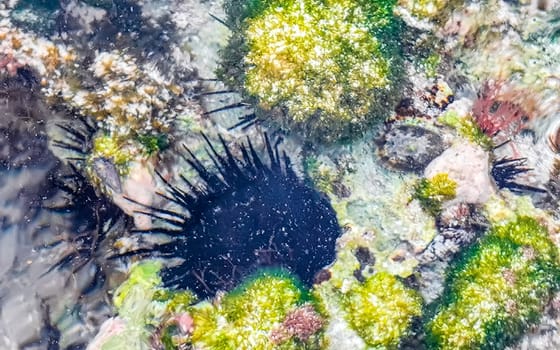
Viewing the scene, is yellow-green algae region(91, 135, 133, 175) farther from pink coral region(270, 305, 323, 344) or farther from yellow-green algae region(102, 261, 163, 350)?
pink coral region(270, 305, 323, 344)

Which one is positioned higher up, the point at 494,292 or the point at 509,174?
the point at 509,174

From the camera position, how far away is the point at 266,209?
10.8 feet

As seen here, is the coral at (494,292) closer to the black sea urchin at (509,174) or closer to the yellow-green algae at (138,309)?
the black sea urchin at (509,174)

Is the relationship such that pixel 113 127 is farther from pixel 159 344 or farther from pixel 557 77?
pixel 557 77

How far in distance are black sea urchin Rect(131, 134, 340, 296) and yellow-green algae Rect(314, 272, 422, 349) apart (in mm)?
240

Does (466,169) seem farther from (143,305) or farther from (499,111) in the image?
(143,305)

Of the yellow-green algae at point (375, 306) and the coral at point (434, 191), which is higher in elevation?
the coral at point (434, 191)

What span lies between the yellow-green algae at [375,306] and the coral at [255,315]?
300 millimetres

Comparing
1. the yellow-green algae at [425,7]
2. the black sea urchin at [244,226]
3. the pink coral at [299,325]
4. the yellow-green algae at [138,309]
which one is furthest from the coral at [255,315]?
the yellow-green algae at [425,7]

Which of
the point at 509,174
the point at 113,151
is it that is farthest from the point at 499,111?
the point at 113,151

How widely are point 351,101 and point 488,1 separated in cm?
172

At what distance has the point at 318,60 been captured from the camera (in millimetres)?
3453

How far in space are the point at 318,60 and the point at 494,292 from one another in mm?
2049

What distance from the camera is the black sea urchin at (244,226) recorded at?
3.27 m
